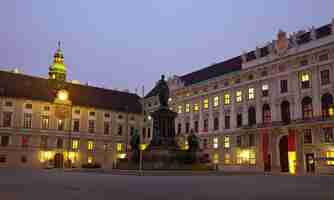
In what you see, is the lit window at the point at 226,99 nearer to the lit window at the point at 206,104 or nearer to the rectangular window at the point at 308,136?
the lit window at the point at 206,104

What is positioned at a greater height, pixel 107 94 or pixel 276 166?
pixel 107 94

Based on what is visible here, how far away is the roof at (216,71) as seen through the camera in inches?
2367

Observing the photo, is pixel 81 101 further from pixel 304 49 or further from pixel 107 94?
pixel 304 49

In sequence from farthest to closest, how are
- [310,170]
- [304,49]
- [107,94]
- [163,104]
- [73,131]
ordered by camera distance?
[107,94], [73,131], [304,49], [310,170], [163,104]

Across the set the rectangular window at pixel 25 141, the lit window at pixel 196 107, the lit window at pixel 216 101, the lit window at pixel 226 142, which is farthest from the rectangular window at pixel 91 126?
the lit window at pixel 226 142

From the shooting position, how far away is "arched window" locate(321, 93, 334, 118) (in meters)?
42.2

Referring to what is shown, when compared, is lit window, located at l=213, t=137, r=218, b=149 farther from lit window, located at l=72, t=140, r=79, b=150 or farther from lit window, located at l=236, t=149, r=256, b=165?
lit window, located at l=72, t=140, r=79, b=150

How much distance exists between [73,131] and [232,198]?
199ft

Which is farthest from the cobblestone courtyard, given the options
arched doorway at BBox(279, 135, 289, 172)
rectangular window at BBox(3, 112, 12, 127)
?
rectangular window at BBox(3, 112, 12, 127)

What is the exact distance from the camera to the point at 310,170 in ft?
142

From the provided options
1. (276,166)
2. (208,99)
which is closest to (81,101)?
(208,99)

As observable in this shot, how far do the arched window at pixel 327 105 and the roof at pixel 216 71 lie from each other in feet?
57.1

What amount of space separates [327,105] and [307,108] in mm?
2890

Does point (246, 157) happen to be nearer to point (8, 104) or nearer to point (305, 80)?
point (305, 80)
